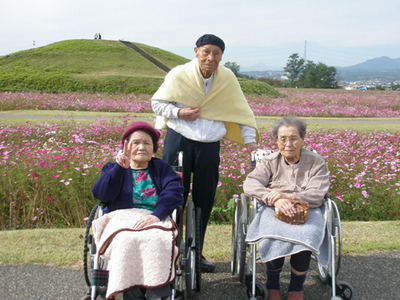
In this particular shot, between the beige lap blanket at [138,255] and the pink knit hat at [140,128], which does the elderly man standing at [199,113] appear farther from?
the beige lap blanket at [138,255]

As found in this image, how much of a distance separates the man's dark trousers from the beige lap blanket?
0.92m

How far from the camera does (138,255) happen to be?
2.18 metres

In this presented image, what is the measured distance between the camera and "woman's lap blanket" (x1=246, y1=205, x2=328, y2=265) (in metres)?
2.45

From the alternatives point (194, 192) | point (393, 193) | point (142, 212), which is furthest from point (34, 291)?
point (393, 193)

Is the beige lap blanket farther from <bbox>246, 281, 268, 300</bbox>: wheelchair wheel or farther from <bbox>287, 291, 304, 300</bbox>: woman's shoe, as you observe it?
<bbox>287, 291, 304, 300</bbox>: woman's shoe

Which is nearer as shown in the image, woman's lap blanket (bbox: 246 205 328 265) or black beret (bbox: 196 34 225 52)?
woman's lap blanket (bbox: 246 205 328 265)

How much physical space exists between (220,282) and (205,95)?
1.65 meters

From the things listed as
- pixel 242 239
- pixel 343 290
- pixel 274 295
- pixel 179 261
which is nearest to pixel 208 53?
pixel 242 239

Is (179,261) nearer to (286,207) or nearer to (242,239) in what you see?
(242,239)

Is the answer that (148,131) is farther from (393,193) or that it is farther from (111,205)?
(393,193)

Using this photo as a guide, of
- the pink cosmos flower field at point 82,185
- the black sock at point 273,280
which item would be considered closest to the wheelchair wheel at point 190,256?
the black sock at point 273,280

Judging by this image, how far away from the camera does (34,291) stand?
2838 millimetres

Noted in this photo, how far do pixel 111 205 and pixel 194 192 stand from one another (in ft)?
2.82

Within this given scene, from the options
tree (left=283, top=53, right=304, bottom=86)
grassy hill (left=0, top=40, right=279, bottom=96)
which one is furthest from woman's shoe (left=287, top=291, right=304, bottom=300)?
tree (left=283, top=53, right=304, bottom=86)
